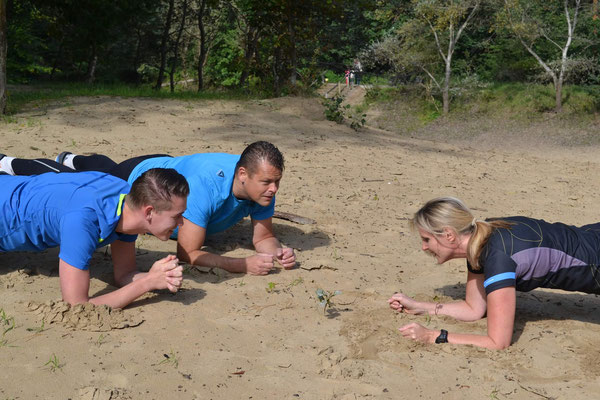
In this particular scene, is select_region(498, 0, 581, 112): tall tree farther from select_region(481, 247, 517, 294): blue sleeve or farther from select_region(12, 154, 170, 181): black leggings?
select_region(481, 247, 517, 294): blue sleeve

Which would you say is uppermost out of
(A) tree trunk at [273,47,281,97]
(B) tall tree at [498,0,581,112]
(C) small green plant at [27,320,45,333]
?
(B) tall tree at [498,0,581,112]

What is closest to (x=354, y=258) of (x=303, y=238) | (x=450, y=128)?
(x=303, y=238)

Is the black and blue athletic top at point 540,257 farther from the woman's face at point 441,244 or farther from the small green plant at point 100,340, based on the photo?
the small green plant at point 100,340

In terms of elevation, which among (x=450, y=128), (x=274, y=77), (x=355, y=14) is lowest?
(x=450, y=128)

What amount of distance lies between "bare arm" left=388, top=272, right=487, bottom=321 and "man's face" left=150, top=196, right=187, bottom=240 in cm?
150

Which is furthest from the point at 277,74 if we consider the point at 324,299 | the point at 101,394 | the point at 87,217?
the point at 101,394

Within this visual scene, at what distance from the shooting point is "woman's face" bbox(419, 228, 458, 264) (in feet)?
11.2

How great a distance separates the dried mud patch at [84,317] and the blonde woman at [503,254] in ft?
5.39

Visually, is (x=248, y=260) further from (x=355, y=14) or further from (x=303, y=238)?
(x=355, y=14)

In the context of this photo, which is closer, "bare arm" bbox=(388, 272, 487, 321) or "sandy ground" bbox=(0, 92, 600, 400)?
"sandy ground" bbox=(0, 92, 600, 400)

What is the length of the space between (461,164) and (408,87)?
14.7 m

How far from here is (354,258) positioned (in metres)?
5.11

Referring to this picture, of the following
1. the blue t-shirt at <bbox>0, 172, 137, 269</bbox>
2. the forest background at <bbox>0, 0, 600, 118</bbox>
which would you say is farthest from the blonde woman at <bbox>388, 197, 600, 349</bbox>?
the forest background at <bbox>0, 0, 600, 118</bbox>

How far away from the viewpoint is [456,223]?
11.1 ft
